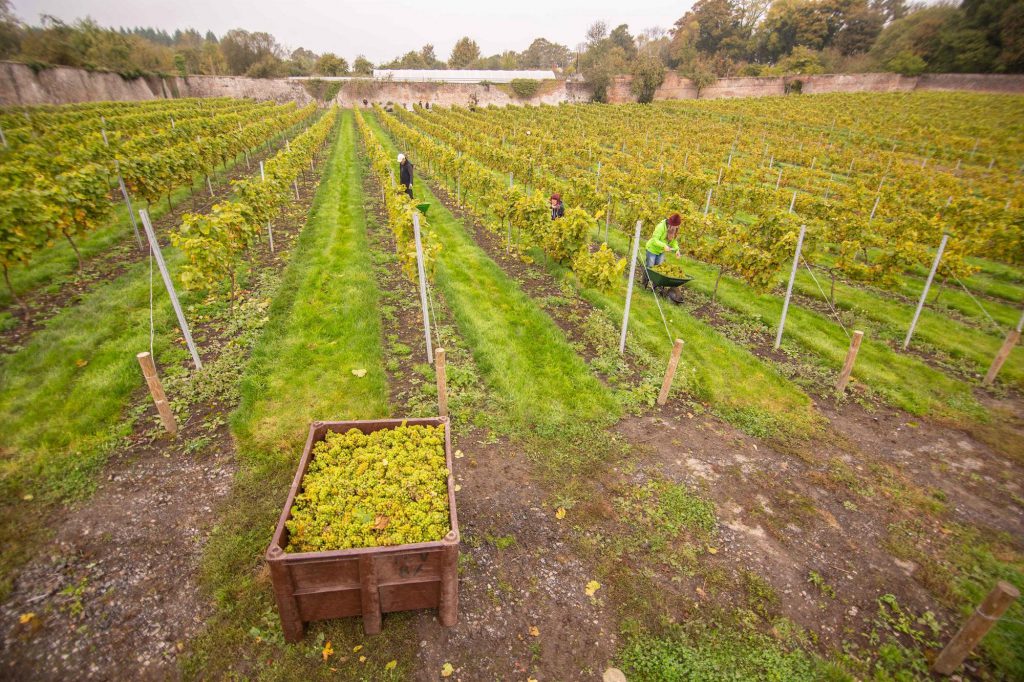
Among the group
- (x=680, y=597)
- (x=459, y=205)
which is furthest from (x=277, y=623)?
(x=459, y=205)

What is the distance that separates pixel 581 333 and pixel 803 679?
22.3 ft

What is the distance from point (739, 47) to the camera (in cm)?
8550

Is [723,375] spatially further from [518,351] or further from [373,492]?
[373,492]

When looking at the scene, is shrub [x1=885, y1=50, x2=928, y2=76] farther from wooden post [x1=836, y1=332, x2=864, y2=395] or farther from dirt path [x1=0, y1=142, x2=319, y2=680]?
dirt path [x1=0, y1=142, x2=319, y2=680]

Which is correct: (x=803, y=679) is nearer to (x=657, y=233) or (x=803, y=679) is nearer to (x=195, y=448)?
Result: (x=195, y=448)

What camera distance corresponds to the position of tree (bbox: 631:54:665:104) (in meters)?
67.6

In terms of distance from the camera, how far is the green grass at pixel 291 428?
4.03 m

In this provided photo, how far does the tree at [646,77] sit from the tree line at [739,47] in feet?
0.49

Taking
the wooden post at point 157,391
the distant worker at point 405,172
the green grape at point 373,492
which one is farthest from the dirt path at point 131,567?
the distant worker at point 405,172

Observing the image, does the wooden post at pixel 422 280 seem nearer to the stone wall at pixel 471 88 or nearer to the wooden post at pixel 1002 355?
the wooden post at pixel 1002 355

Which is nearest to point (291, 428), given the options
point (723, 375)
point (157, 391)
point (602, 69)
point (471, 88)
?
point (157, 391)

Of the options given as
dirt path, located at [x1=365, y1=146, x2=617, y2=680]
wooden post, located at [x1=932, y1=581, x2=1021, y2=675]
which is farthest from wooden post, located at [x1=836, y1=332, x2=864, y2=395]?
dirt path, located at [x1=365, y1=146, x2=617, y2=680]

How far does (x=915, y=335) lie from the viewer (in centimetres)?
1027

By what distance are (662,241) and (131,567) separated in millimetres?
11618
